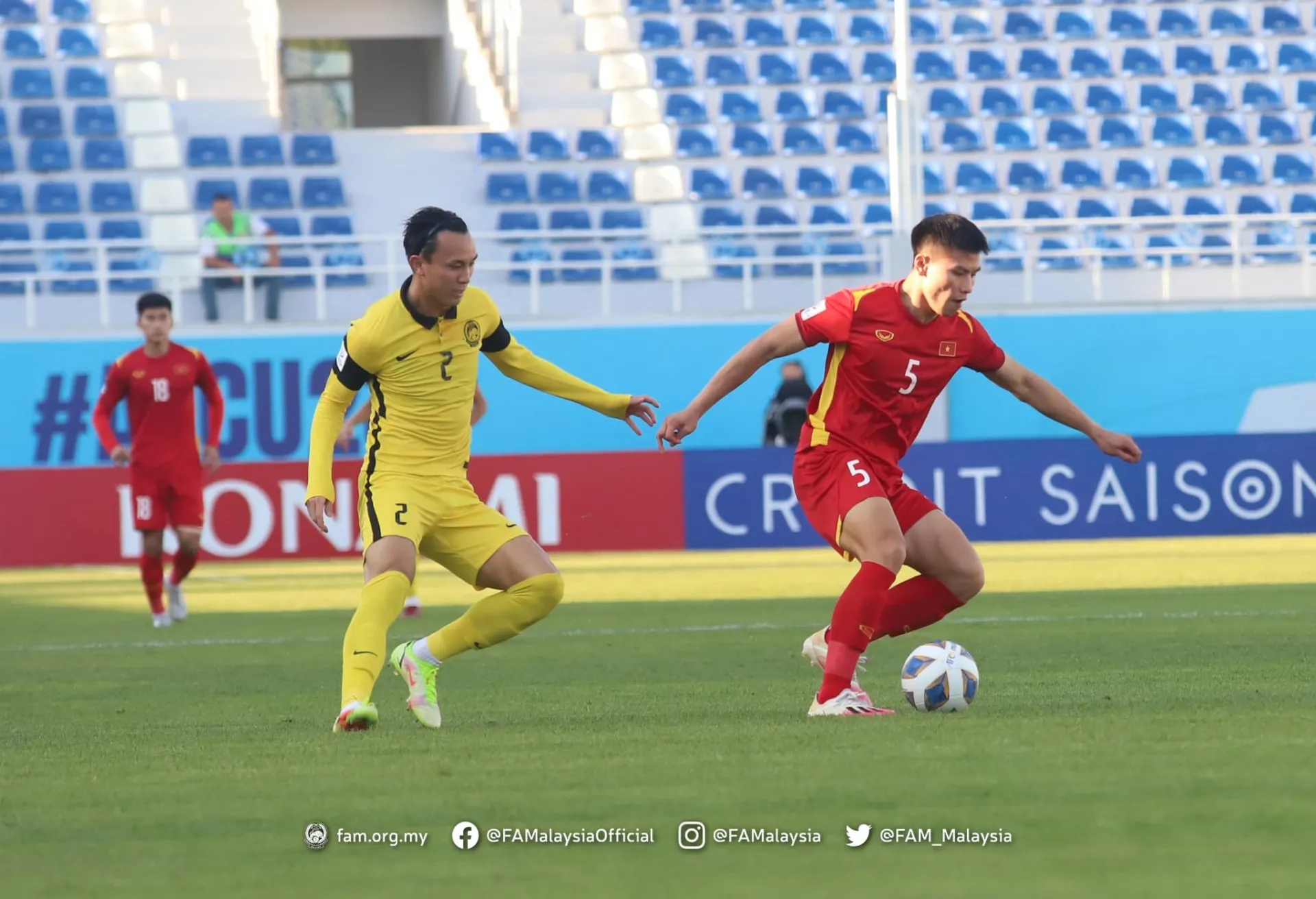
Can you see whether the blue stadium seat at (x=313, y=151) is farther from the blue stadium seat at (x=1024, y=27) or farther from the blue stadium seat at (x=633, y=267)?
the blue stadium seat at (x=1024, y=27)

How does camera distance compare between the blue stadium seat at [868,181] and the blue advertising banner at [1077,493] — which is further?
the blue stadium seat at [868,181]

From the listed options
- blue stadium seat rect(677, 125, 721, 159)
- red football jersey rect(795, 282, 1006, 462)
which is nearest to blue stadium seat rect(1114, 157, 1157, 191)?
blue stadium seat rect(677, 125, 721, 159)

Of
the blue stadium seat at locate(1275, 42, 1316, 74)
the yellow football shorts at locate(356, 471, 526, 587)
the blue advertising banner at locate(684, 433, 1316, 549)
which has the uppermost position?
the blue stadium seat at locate(1275, 42, 1316, 74)

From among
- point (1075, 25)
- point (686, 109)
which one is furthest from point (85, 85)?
point (1075, 25)

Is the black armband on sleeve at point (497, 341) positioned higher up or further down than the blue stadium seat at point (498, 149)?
further down

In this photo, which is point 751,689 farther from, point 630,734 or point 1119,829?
point 1119,829

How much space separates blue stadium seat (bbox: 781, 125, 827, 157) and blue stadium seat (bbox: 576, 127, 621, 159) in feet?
7.34

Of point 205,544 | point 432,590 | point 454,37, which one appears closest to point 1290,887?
point 432,590

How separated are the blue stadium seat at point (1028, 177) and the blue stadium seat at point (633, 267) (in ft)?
16.5

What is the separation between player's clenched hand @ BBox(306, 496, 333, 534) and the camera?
6.76 metres

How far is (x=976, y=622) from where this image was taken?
11312mm

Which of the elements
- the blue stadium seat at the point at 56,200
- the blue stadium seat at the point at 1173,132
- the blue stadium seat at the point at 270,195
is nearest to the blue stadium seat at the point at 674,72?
the blue stadium seat at the point at 270,195

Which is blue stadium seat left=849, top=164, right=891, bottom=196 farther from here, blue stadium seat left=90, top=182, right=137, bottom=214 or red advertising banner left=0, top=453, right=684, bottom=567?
blue stadium seat left=90, top=182, right=137, bottom=214

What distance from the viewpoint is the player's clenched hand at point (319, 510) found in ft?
22.2
